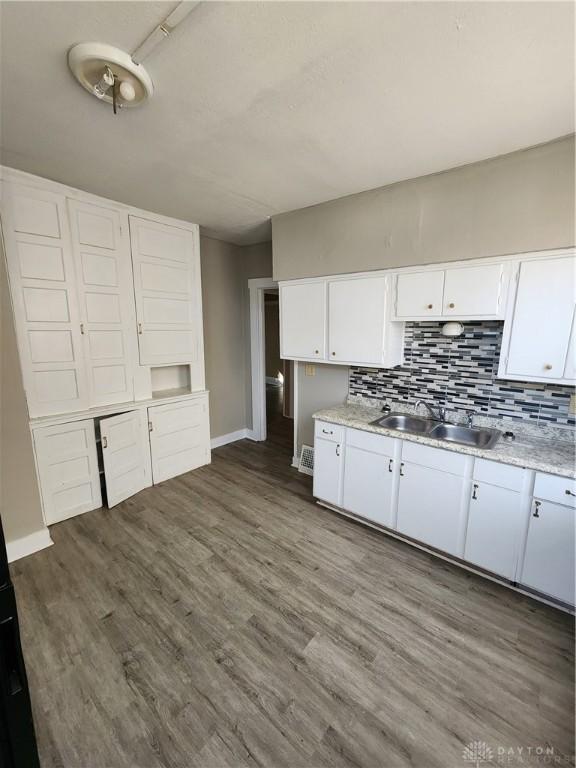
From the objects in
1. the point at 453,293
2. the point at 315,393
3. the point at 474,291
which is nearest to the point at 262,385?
the point at 315,393

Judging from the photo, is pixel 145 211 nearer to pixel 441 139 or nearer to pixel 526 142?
pixel 441 139

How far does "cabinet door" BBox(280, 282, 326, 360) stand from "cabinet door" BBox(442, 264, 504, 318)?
103cm

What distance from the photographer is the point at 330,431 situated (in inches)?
107

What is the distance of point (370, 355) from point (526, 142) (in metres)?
1.57

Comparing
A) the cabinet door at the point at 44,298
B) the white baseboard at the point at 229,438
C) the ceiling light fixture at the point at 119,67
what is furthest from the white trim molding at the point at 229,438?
the ceiling light fixture at the point at 119,67

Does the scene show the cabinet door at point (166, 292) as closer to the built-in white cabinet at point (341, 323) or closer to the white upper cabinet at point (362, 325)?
the built-in white cabinet at point (341, 323)

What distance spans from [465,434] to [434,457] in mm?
452

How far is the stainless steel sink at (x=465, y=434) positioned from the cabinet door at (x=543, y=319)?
48cm

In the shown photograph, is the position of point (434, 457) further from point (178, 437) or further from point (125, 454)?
point (125, 454)

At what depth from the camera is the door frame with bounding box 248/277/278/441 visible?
4.14 metres

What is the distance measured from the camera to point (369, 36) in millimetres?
1178

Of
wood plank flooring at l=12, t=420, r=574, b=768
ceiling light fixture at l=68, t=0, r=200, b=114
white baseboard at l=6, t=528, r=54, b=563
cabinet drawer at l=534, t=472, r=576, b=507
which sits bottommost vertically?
wood plank flooring at l=12, t=420, r=574, b=768

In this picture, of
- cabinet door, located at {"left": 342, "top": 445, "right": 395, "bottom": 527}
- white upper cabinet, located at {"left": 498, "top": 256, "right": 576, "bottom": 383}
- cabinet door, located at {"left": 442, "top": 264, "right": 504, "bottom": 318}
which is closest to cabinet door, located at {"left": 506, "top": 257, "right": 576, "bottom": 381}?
white upper cabinet, located at {"left": 498, "top": 256, "right": 576, "bottom": 383}

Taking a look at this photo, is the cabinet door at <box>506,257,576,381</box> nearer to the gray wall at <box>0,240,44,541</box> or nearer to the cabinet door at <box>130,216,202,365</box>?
the cabinet door at <box>130,216,202,365</box>
